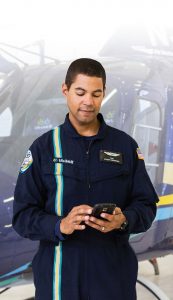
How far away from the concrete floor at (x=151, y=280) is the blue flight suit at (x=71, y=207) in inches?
54.8

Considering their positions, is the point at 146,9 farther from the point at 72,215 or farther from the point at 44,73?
the point at 72,215

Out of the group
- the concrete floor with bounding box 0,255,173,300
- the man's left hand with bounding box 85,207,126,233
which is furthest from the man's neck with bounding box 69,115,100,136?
the concrete floor with bounding box 0,255,173,300

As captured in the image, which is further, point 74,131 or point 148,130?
point 148,130

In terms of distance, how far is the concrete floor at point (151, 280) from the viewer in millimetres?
2900

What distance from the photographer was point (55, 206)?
1.34m

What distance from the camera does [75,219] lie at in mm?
1215

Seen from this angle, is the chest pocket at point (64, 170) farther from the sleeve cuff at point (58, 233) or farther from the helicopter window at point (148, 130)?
the helicopter window at point (148, 130)

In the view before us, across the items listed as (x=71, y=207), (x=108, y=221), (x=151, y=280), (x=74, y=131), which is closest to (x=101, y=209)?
(x=108, y=221)

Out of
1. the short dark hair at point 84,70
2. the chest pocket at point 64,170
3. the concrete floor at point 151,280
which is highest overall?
the short dark hair at point 84,70

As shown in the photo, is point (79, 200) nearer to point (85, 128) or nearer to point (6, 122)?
point (85, 128)

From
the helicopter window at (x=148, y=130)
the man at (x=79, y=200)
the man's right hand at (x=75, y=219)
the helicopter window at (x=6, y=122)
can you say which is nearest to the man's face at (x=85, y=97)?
the man at (x=79, y=200)

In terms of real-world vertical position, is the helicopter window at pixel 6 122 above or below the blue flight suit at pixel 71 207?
above

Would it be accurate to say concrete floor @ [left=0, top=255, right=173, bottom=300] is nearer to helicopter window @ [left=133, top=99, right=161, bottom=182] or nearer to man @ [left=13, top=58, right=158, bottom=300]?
helicopter window @ [left=133, top=99, right=161, bottom=182]

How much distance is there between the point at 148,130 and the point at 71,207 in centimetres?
121
